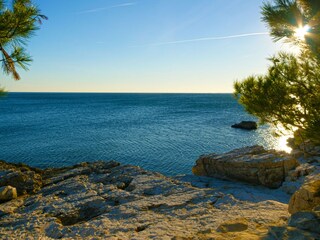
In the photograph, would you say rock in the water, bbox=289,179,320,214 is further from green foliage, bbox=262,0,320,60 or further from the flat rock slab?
green foliage, bbox=262,0,320,60

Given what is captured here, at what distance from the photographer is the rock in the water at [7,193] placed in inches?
630

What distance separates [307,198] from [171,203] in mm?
5885

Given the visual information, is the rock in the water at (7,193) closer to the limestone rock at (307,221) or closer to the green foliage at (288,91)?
the green foliage at (288,91)

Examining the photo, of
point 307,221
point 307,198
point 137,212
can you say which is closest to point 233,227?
point 307,221

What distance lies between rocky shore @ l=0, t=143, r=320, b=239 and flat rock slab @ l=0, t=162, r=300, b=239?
1.4 inches

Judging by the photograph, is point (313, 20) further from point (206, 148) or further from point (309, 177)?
point (206, 148)

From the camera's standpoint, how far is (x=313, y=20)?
707 centimetres

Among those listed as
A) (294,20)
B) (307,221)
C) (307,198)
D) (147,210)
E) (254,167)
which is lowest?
(147,210)

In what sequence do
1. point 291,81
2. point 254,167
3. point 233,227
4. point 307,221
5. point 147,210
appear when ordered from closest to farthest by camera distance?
point 307,221
point 233,227
point 291,81
point 147,210
point 254,167

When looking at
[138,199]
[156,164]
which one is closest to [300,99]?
[138,199]

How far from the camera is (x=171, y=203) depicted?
13.4m

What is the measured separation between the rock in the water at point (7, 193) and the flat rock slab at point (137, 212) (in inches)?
15.9

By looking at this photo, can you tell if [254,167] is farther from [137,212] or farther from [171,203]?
[137,212]

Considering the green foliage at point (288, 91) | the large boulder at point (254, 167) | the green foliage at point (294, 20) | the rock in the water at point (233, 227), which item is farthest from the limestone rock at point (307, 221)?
the large boulder at point (254, 167)
